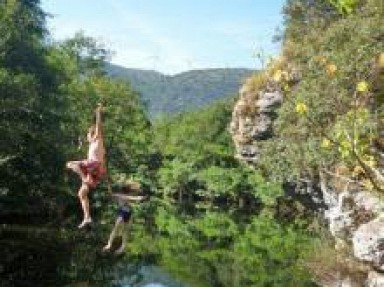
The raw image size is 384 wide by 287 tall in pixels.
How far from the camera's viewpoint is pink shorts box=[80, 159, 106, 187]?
49.8 feet

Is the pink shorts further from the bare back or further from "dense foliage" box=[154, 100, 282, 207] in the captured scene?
"dense foliage" box=[154, 100, 282, 207]

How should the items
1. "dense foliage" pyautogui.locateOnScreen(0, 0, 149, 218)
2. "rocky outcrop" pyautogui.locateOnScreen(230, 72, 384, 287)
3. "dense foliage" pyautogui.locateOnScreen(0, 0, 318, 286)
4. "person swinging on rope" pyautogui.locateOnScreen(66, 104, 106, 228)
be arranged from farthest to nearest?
"dense foliage" pyautogui.locateOnScreen(0, 0, 149, 218)
"dense foliage" pyautogui.locateOnScreen(0, 0, 318, 286)
"rocky outcrop" pyautogui.locateOnScreen(230, 72, 384, 287)
"person swinging on rope" pyautogui.locateOnScreen(66, 104, 106, 228)

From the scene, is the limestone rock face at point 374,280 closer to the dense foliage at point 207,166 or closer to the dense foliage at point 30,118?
the dense foliage at point 30,118

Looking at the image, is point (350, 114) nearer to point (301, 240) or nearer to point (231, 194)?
point (301, 240)

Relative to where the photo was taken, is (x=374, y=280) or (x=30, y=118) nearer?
(x=374, y=280)

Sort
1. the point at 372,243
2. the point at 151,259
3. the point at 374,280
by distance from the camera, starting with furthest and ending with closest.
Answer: the point at 151,259
the point at 374,280
the point at 372,243

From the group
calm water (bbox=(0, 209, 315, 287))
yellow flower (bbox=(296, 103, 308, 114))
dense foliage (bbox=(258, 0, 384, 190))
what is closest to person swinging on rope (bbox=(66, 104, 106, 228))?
yellow flower (bbox=(296, 103, 308, 114))

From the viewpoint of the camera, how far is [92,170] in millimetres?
15258

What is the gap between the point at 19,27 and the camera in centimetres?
4606

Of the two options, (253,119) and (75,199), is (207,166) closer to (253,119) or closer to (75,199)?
(75,199)

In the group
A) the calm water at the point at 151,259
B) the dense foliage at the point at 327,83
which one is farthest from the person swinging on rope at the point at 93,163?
the dense foliage at the point at 327,83

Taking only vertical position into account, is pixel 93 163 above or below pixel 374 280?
above

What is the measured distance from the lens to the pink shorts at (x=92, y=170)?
15164 mm

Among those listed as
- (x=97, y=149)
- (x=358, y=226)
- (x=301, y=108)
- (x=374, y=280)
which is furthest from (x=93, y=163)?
(x=358, y=226)
